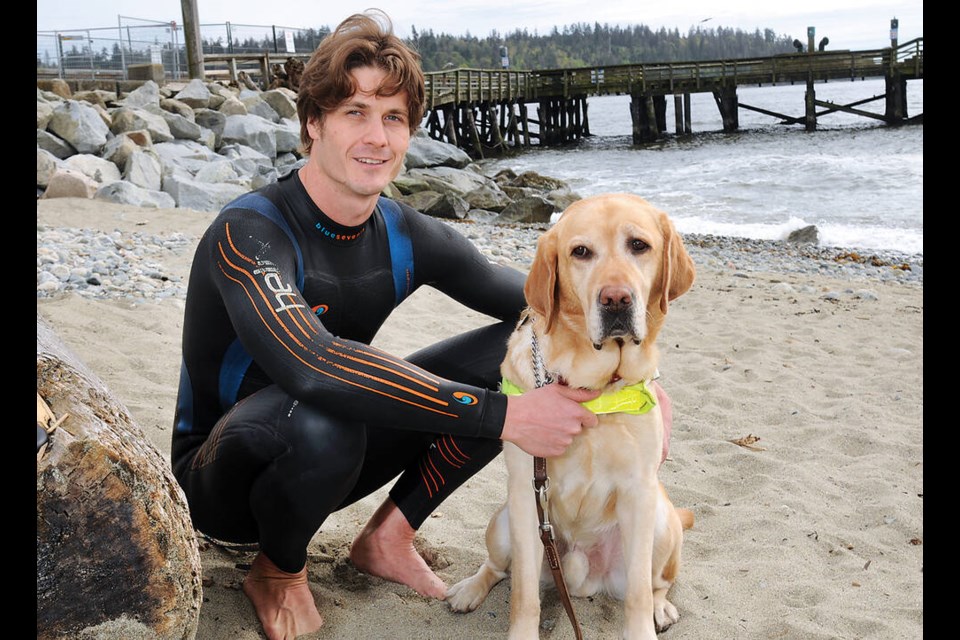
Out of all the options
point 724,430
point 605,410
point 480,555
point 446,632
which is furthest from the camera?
point 724,430

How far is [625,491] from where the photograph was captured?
2.74 m

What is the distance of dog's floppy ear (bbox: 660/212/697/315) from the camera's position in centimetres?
275

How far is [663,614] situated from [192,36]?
22413 mm

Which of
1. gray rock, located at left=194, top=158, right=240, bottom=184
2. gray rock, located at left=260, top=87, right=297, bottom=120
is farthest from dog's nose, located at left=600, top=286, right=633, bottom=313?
gray rock, located at left=260, top=87, right=297, bottom=120

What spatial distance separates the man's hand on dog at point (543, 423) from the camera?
261 centimetres

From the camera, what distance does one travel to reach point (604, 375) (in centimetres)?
278

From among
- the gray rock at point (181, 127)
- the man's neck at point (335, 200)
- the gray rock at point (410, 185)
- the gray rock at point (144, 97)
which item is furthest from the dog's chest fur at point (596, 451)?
the gray rock at point (144, 97)

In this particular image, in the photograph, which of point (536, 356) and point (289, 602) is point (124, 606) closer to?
point (289, 602)

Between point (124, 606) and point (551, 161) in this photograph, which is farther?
point (551, 161)

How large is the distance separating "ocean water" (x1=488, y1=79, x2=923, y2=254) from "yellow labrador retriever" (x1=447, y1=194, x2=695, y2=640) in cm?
1130

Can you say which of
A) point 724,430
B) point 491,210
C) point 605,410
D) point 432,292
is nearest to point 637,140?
point 491,210
